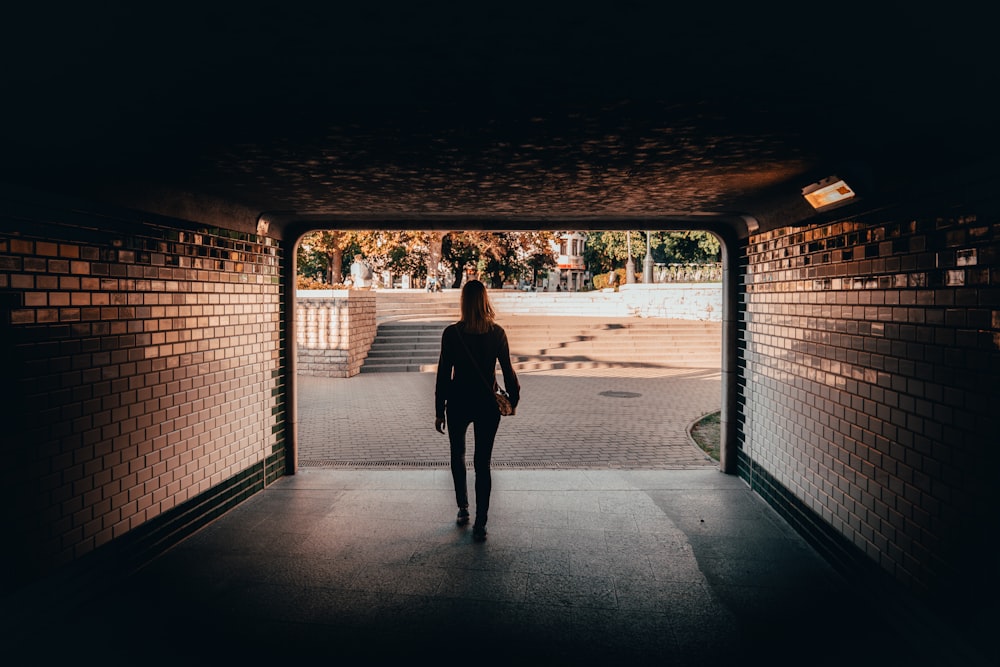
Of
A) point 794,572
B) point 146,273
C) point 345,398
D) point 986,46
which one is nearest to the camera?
point 986,46

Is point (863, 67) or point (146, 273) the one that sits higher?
point (863, 67)

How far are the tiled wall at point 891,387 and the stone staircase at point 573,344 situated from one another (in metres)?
13.3

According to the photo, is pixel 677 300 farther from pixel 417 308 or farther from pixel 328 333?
pixel 328 333

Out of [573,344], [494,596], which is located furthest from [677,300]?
[494,596]

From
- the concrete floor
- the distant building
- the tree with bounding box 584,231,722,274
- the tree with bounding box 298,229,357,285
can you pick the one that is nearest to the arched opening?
the concrete floor

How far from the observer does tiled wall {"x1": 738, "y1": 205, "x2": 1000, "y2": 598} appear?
3.31 metres

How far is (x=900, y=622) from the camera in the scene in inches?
150

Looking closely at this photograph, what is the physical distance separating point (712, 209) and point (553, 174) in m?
2.34

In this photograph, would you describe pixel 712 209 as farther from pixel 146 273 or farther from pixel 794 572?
pixel 146 273

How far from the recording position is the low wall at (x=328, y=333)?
56.9 feet

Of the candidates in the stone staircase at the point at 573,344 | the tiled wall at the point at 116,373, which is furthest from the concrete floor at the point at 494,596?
the stone staircase at the point at 573,344

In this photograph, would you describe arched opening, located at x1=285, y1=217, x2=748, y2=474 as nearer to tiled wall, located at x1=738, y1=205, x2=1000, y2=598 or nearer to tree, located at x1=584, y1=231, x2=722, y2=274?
tiled wall, located at x1=738, y1=205, x2=1000, y2=598

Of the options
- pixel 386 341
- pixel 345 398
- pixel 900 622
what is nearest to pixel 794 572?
pixel 900 622

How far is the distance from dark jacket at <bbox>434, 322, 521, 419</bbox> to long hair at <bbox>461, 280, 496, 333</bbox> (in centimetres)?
5
